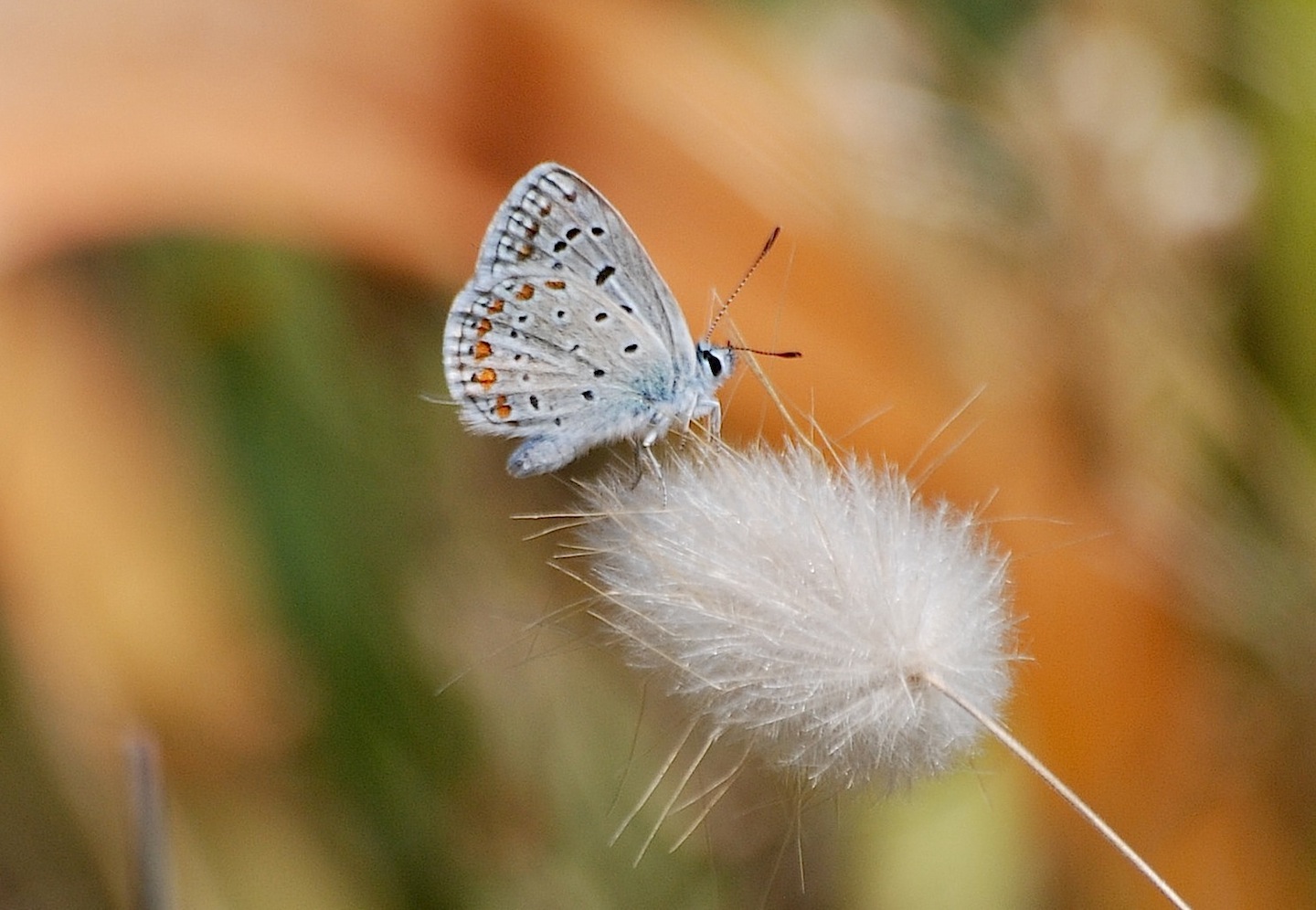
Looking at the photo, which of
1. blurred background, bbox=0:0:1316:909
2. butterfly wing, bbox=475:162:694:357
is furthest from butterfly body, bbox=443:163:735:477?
blurred background, bbox=0:0:1316:909

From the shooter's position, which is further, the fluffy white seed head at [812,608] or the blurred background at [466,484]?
the blurred background at [466,484]

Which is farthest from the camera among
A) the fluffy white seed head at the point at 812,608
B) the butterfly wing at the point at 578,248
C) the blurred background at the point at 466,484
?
the blurred background at the point at 466,484

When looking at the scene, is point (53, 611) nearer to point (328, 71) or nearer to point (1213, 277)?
point (328, 71)

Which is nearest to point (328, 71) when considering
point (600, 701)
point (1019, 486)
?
point (600, 701)

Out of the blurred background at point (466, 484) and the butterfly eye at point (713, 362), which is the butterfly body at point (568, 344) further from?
the blurred background at point (466, 484)

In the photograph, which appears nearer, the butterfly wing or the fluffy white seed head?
the fluffy white seed head

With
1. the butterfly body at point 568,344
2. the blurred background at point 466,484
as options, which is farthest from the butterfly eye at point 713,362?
the blurred background at point 466,484

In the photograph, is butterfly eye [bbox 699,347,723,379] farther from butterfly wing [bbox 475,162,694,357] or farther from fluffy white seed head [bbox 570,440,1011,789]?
fluffy white seed head [bbox 570,440,1011,789]
